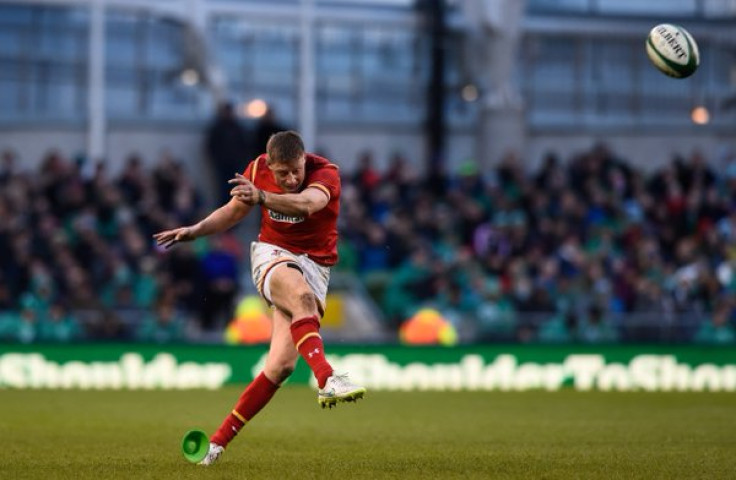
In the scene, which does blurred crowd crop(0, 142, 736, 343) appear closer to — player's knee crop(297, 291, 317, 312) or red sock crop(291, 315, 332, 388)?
player's knee crop(297, 291, 317, 312)

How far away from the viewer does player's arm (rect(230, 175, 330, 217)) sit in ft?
31.1

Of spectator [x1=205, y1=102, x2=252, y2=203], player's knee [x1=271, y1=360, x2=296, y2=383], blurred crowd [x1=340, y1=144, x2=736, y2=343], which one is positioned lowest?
blurred crowd [x1=340, y1=144, x2=736, y2=343]

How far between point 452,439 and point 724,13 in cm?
2209

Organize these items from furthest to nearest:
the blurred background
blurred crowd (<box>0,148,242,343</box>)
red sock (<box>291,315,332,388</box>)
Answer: the blurred background, blurred crowd (<box>0,148,242,343</box>), red sock (<box>291,315,332,388</box>)

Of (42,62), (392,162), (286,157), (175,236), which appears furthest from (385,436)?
(42,62)

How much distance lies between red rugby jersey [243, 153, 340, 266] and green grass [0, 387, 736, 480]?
4.70 ft

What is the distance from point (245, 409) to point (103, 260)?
12.1 metres

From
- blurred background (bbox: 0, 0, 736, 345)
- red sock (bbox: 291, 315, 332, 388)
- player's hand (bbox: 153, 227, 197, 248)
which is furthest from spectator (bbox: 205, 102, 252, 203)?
red sock (bbox: 291, 315, 332, 388)

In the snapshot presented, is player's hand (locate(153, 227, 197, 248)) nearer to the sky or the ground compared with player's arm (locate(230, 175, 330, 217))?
nearer to the ground

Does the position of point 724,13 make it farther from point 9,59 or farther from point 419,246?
point 9,59

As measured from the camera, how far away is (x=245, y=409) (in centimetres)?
1017

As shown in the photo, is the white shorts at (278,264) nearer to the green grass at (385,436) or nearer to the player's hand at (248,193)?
the player's hand at (248,193)

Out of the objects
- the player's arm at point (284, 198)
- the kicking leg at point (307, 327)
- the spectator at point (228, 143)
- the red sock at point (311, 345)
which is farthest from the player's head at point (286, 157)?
the spectator at point (228, 143)

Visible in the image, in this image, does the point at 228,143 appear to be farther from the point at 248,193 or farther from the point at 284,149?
the point at 248,193
